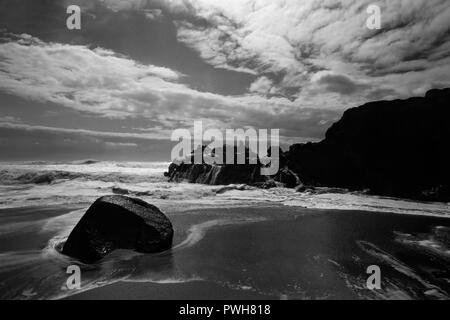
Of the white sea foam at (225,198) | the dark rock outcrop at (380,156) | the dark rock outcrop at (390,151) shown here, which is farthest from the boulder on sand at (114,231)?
the dark rock outcrop at (390,151)

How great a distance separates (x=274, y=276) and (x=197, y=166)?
35423 millimetres

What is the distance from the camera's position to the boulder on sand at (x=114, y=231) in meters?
9.84

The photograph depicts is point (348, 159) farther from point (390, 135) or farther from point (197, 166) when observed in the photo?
point (197, 166)

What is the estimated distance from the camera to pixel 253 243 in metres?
12.0

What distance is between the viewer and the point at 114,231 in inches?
409

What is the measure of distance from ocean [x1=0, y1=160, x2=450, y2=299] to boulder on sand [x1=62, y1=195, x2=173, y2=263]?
1.26ft

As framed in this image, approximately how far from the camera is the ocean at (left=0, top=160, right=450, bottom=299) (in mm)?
7445

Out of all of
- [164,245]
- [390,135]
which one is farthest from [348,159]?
[164,245]

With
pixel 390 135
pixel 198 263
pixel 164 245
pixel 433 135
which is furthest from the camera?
pixel 390 135
